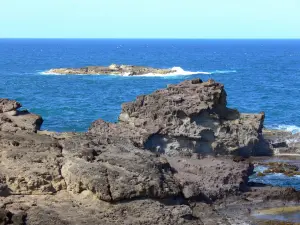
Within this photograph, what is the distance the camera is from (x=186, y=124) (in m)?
41.6

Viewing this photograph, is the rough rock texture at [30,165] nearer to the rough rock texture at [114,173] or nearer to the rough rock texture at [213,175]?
the rough rock texture at [114,173]

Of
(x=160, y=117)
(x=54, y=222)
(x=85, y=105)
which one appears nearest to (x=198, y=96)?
(x=160, y=117)

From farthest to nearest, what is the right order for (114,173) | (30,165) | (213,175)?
1. (213,175)
2. (30,165)
3. (114,173)

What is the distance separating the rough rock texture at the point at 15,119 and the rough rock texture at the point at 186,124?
27.6 feet

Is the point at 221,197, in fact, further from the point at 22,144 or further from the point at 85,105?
the point at 85,105

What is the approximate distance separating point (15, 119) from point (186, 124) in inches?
601

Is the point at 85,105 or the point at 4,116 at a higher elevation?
the point at 4,116

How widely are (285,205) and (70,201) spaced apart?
46.3ft

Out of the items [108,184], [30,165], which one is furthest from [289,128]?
[30,165]

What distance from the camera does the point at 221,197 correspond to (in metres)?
30.4

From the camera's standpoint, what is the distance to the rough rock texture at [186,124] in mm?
40125

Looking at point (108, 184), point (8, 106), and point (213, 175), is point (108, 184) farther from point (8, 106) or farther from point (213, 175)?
point (8, 106)

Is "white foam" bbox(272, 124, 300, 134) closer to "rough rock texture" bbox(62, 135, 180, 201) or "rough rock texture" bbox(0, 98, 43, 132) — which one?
"rough rock texture" bbox(0, 98, 43, 132)

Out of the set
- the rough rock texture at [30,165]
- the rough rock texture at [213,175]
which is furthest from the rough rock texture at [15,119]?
the rough rock texture at [213,175]
